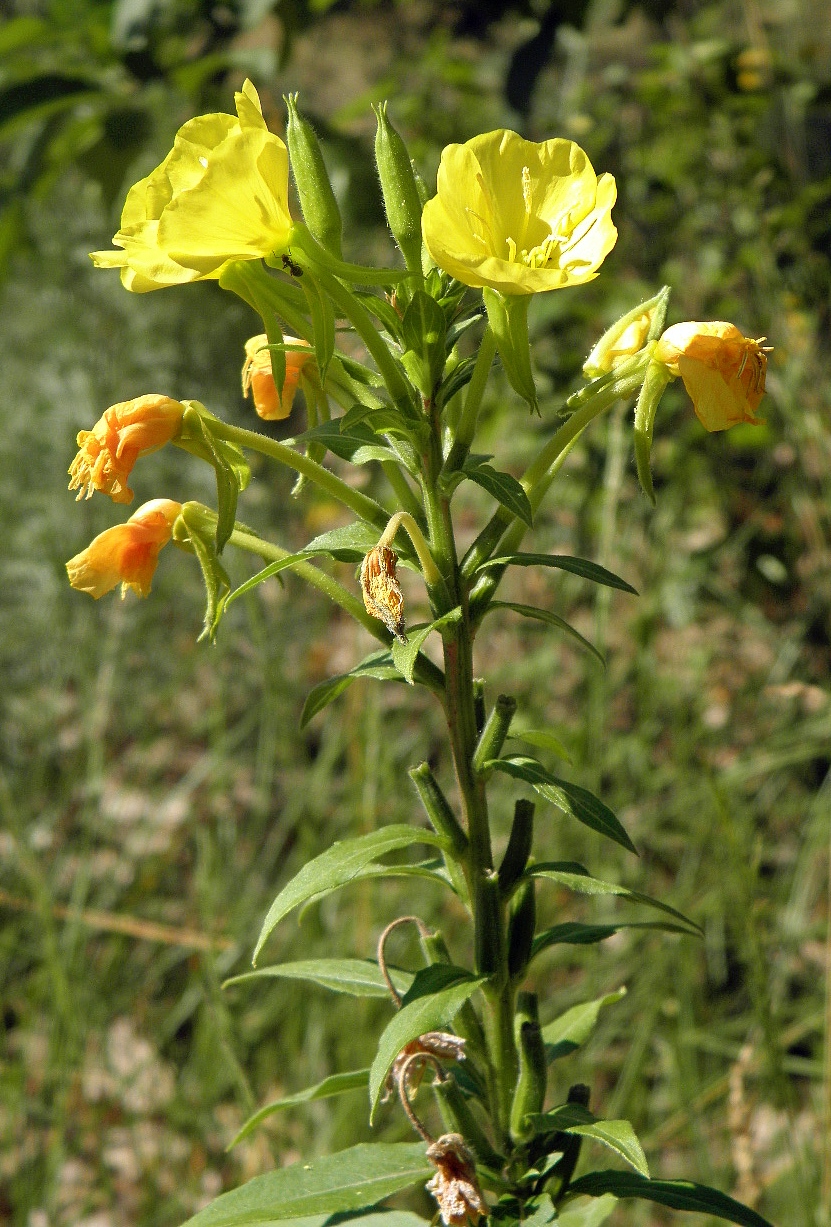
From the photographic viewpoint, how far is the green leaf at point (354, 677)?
0.73m

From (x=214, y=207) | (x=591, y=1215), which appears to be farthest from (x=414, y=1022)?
(x=214, y=207)

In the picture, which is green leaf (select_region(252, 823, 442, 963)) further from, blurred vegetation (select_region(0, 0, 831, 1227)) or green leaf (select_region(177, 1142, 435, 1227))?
blurred vegetation (select_region(0, 0, 831, 1227))

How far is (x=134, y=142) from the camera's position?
2.00m

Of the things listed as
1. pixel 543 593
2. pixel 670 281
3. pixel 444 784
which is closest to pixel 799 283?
pixel 670 281

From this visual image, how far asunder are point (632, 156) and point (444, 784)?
1635 mm

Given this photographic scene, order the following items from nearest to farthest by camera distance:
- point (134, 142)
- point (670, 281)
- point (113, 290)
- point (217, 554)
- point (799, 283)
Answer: point (217, 554) < point (134, 142) < point (799, 283) < point (670, 281) < point (113, 290)

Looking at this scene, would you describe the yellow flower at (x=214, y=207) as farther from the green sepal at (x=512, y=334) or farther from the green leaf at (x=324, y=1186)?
the green leaf at (x=324, y=1186)

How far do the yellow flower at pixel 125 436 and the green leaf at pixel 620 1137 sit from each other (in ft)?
1.66

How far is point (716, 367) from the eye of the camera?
724 millimetres

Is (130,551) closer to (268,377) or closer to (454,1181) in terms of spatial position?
(268,377)

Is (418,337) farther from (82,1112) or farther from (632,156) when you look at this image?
(632,156)

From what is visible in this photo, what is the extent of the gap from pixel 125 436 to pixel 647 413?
13.6 inches

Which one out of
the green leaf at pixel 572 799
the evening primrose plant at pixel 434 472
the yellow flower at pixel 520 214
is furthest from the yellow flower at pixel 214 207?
the green leaf at pixel 572 799

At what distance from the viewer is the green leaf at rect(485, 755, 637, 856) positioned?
2.28ft
